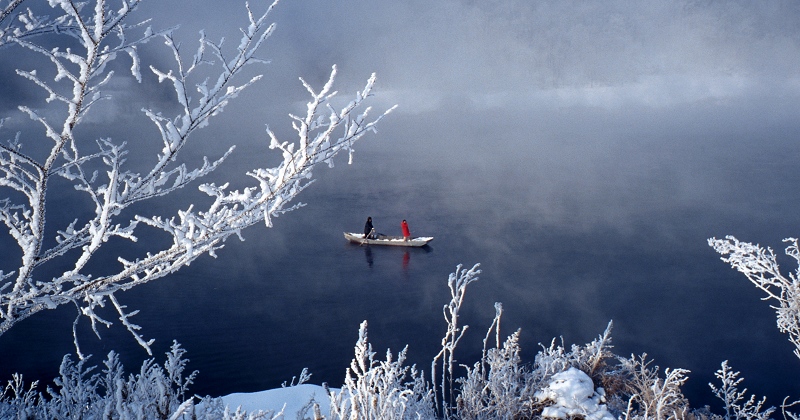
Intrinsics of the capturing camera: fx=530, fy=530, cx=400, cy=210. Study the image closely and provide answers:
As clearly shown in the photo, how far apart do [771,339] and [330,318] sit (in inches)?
581

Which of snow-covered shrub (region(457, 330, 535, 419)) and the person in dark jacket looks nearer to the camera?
snow-covered shrub (region(457, 330, 535, 419))

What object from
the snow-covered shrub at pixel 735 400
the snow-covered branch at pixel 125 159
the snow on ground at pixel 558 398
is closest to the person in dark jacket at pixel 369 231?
the snow-covered shrub at pixel 735 400

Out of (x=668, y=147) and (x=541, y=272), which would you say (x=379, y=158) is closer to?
(x=668, y=147)

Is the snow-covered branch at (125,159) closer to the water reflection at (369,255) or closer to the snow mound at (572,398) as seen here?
the snow mound at (572,398)

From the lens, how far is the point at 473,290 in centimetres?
2256

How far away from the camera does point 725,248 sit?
6.67 metres

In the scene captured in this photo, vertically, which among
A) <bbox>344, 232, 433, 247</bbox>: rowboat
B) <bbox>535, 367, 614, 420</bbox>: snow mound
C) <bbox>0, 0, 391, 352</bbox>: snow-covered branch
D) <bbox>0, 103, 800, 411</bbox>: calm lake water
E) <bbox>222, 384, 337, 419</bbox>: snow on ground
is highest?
<bbox>0, 0, 391, 352</bbox>: snow-covered branch

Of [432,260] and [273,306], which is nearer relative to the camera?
[273,306]

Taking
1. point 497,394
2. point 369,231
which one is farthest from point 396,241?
point 497,394

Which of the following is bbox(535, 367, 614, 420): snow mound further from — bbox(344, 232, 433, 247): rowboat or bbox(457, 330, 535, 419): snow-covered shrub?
bbox(344, 232, 433, 247): rowboat

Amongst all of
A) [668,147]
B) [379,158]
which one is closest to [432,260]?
[379,158]

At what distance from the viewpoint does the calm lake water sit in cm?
1598

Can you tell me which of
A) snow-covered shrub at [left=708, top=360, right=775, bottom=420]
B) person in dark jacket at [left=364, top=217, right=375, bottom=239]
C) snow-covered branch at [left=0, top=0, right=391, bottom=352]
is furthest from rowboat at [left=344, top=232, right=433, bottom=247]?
snow-covered branch at [left=0, top=0, right=391, bottom=352]

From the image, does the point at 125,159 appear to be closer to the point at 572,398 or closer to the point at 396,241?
the point at 572,398
